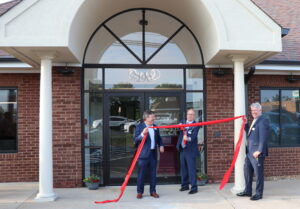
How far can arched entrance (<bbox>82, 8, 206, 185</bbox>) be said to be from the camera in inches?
290

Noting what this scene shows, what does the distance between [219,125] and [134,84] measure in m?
2.34

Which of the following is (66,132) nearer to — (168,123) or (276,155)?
(168,123)

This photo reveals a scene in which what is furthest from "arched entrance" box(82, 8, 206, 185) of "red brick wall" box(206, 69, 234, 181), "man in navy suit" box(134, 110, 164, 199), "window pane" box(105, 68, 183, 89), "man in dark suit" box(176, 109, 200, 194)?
"man in navy suit" box(134, 110, 164, 199)

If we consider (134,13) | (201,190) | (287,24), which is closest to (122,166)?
(201,190)

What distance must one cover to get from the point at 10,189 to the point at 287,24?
31.1 ft

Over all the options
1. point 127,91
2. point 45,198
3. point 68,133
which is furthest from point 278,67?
point 45,198

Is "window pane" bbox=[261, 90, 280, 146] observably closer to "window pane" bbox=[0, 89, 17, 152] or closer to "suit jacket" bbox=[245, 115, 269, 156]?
"suit jacket" bbox=[245, 115, 269, 156]

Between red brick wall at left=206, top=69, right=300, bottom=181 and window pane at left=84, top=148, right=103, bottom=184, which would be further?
red brick wall at left=206, top=69, right=300, bottom=181

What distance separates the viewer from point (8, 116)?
309 inches

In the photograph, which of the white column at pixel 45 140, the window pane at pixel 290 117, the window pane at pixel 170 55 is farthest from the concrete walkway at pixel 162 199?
the window pane at pixel 170 55

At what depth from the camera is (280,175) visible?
26.5 ft

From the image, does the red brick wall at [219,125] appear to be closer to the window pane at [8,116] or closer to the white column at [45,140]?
the white column at [45,140]

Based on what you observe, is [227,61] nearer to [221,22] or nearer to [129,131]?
[221,22]

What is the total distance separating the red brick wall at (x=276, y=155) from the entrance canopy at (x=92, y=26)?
1.22 metres
